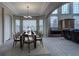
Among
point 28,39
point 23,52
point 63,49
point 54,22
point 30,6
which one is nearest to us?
point 23,52

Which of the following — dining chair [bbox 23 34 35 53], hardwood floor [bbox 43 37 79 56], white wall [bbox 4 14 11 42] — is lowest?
hardwood floor [bbox 43 37 79 56]

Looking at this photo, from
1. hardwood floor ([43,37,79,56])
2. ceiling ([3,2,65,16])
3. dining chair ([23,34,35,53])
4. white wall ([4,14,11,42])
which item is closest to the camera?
hardwood floor ([43,37,79,56])

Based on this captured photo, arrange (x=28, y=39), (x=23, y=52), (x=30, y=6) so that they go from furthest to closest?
(x=30, y=6) → (x=28, y=39) → (x=23, y=52)

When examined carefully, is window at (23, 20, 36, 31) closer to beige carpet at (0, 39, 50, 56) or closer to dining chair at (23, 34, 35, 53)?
dining chair at (23, 34, 35, 53)

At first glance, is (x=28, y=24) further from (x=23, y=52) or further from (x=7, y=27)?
(x=7, y=27)

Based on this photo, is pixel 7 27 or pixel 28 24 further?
pixel 7 27

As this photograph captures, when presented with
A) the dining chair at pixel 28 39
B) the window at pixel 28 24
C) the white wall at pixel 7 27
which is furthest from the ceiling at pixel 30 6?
the dining chair at pixel 28 39

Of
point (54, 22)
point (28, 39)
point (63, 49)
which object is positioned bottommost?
point (63, 49)

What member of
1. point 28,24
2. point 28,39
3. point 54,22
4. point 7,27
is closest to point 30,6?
point 7,27

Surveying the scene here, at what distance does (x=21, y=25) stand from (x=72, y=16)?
6.58m

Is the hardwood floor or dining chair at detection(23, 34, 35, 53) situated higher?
dining chair at detection(23, 34, 35, 53)

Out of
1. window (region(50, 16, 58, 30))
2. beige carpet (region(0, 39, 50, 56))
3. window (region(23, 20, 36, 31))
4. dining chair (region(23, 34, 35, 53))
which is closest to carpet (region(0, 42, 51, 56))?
Result: beige carpet (region(0, 39, 50, 56))

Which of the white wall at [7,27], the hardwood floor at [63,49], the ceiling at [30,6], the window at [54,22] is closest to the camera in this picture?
the hardwood floor at [63,49]

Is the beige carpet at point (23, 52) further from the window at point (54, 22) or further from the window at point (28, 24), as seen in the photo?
the window at point (54, 22)
